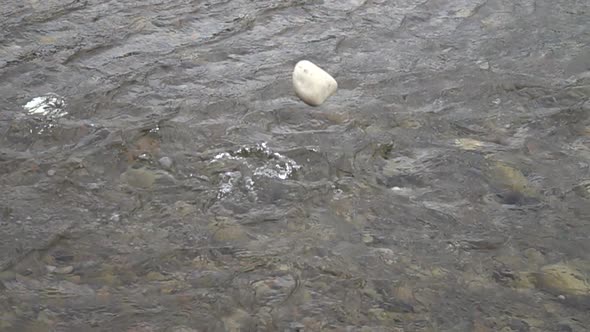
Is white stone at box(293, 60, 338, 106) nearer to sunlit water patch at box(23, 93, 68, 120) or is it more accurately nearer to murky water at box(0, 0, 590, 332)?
murky water at box(0, 0, 590, 332)

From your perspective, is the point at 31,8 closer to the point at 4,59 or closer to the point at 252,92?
the point at 4,59

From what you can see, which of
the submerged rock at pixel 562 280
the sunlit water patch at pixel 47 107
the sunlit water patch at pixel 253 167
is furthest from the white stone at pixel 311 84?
the submerged rock at pixel 562 280

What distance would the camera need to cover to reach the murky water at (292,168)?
121 inches

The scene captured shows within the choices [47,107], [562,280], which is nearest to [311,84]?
[47,107]

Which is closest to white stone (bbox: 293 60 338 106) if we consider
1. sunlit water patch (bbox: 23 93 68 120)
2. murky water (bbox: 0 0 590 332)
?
murky water (bbox: 0 0 590 332)

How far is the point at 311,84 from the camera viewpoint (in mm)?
4301

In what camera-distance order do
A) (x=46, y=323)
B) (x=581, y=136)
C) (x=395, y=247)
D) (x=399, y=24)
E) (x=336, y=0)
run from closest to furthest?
(x=46, y=323) < (x=395, y=247) < (x=581, y=136) < (x=399, y=24) < (x=336, y=0)

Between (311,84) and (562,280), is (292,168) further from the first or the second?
(562,280)

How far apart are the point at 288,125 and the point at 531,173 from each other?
1.19m

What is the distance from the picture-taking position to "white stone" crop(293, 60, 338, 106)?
429cm

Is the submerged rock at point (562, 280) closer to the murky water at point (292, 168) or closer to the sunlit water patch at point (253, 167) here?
the murky water at point (292, 168)

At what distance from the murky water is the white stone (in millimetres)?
60

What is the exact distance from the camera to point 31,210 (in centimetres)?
349

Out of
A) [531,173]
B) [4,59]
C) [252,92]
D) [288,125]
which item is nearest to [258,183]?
[288,125]
